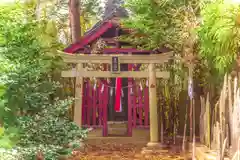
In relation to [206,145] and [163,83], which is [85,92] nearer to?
[163,83]

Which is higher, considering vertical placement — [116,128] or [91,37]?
[91,37]

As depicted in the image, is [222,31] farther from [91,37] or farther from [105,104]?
[105,104]

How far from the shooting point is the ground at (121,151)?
1111 cm

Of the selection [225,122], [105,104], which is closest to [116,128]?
[105,104]

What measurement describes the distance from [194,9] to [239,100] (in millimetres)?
5640

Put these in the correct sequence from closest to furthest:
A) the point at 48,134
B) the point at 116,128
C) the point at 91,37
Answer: the point at 48,134 < the point at 91,37 < the point at 116,128

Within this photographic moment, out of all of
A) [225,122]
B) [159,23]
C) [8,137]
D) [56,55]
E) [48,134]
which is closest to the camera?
[8,137]

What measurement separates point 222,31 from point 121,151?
17.1 feet

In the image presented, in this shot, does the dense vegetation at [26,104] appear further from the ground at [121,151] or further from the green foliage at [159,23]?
the green foliage at [159,23]

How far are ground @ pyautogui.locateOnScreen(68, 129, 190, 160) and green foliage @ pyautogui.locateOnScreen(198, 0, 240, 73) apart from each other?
334 cm

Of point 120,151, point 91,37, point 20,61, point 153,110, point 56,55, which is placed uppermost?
point 91,37

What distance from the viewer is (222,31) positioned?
333 inches

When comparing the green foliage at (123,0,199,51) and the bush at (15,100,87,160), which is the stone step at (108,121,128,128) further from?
the bush at (15,100,87,160)

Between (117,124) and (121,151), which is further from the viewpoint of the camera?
(117,124)
